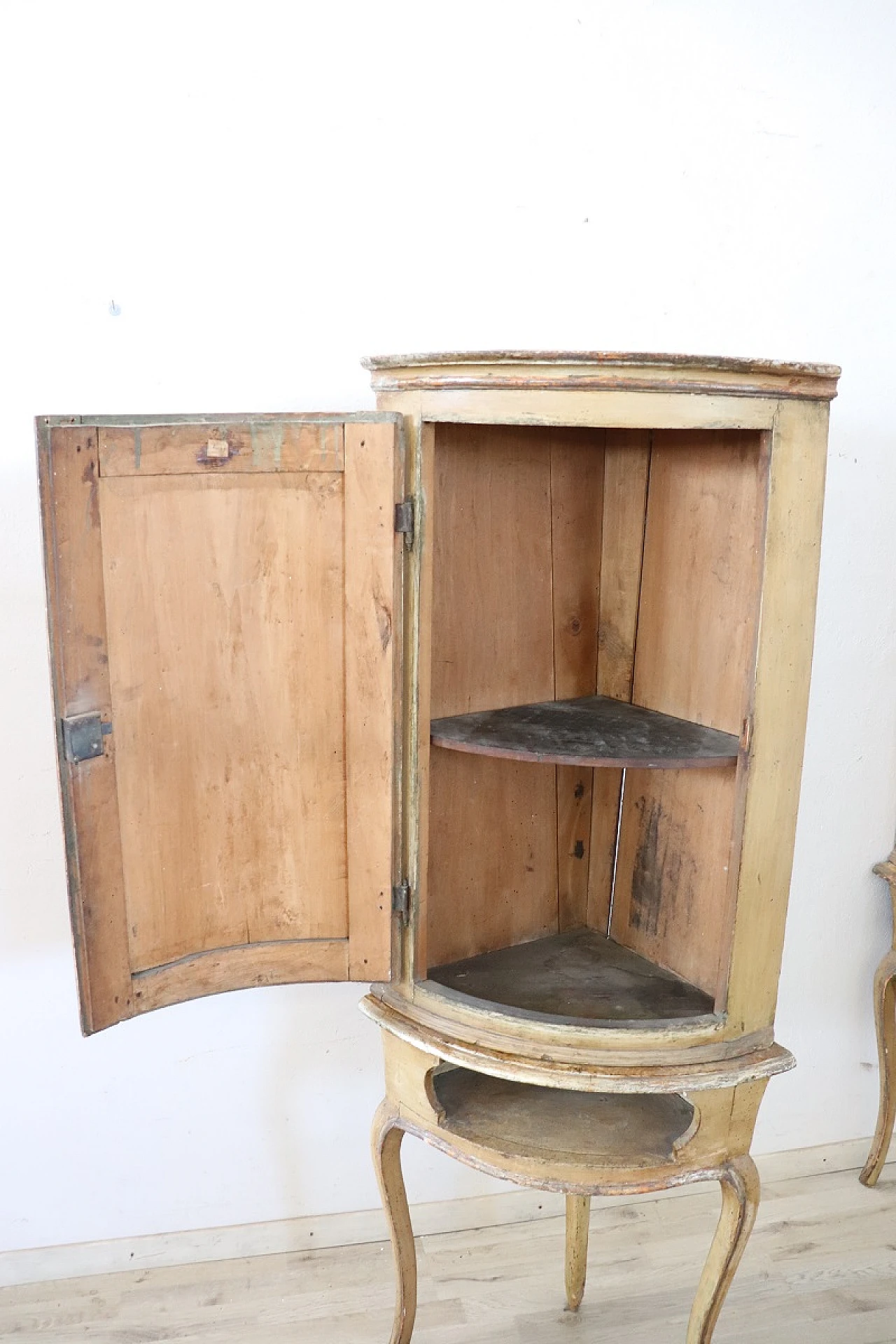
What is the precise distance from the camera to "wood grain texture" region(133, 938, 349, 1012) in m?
1.53

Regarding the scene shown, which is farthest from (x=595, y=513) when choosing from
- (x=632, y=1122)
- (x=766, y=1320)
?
(x=766, y=1320)

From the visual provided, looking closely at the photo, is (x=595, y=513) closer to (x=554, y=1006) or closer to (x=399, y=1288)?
(x=554, y=1006)

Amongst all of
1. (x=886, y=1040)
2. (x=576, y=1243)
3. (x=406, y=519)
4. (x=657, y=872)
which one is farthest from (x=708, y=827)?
(x=886, y=1040)

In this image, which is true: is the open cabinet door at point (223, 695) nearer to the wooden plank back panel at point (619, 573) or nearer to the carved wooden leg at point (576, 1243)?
the wooden plank back panel at point (619, 573)

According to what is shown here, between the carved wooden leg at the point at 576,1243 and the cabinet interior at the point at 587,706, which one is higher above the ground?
the cabinet interior at the point at 587,706

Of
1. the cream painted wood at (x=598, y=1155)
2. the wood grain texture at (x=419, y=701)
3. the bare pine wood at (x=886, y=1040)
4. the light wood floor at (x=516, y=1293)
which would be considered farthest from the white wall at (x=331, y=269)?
the wood grain texture at (x=419, y=701)

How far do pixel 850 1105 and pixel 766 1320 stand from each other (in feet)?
2.00

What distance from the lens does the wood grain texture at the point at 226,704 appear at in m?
1.41

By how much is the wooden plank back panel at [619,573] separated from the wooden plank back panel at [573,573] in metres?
0.01

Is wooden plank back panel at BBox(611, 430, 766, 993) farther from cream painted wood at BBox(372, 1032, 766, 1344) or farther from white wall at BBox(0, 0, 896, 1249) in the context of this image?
white wall at BBox(0, 0, 896, 1249)

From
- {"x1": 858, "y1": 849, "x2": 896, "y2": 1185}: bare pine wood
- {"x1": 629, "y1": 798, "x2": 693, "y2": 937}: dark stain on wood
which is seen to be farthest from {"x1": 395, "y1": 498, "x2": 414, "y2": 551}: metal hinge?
{"x1": 858, "y1": 849, "x2": 896, "y2": 1185}: bare pine wood

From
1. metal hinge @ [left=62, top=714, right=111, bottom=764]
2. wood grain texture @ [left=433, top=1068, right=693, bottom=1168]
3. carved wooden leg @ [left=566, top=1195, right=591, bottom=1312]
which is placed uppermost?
metal hinge @ [left=62, top=714, right=111, bottom=764]

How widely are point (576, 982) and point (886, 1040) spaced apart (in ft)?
3.45

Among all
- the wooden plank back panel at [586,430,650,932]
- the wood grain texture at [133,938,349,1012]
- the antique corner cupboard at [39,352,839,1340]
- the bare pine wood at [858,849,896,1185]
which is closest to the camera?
the antique corner cupboard at [39,352,839,1340]
